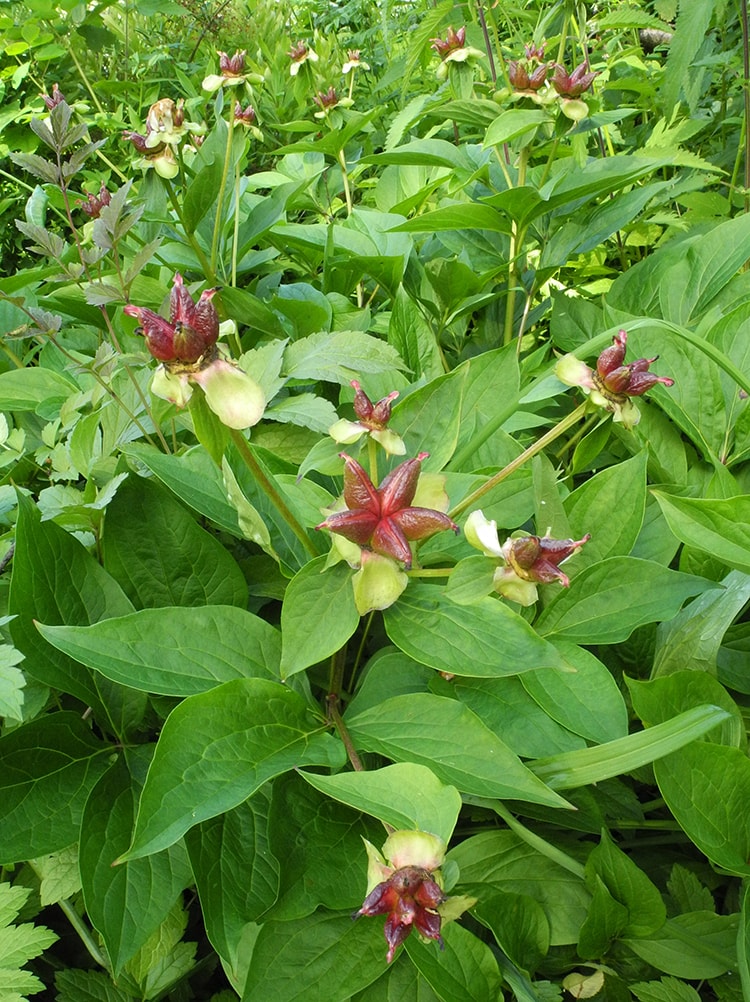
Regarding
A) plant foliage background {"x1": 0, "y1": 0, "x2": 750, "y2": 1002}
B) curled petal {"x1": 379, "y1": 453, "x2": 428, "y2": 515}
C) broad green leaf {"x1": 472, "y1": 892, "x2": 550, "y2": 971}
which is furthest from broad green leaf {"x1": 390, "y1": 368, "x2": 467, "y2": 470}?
broad green leaf {"x1": 472, "y1": 892, "x2": 550, "y2": 971}

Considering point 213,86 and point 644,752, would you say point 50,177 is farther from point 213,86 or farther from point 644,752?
point 644,752

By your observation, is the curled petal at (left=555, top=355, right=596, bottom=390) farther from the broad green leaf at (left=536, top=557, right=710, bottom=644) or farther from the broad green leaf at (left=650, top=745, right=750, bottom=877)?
the broad green leaf at (left=650, top=745, right=750, bottom=877)

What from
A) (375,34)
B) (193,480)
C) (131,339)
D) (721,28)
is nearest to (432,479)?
(193,480)

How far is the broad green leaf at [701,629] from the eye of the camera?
61 cm

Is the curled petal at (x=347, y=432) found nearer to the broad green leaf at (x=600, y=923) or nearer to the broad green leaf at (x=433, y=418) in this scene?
the broad green leaf at (x=433, y=418)

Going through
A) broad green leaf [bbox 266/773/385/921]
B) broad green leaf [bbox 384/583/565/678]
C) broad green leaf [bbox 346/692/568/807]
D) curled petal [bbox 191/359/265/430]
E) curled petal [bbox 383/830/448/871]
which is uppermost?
curled petal [bbox 191/359/265/430]

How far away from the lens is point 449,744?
1.63ft

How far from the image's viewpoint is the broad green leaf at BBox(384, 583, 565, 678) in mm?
476

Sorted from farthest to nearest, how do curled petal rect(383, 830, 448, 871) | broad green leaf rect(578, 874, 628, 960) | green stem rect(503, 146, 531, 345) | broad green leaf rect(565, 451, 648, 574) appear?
green stem rect(503, 146, 531, 345), broad green leaf rect(565, 451, 648, 574), broad green leaf rect(578, 874, 628, 960), curled petal rect(383, 830, 448, 871)

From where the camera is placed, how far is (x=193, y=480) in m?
0.62

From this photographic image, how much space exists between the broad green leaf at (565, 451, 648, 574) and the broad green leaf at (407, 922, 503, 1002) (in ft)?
0.92

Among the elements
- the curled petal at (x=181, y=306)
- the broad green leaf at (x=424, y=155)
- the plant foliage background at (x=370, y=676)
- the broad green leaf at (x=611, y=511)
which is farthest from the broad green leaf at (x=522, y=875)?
the broad green leaf at (x=424, y=155)

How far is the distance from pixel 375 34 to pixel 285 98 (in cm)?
79

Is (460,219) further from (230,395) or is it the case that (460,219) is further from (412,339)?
(230,395)
